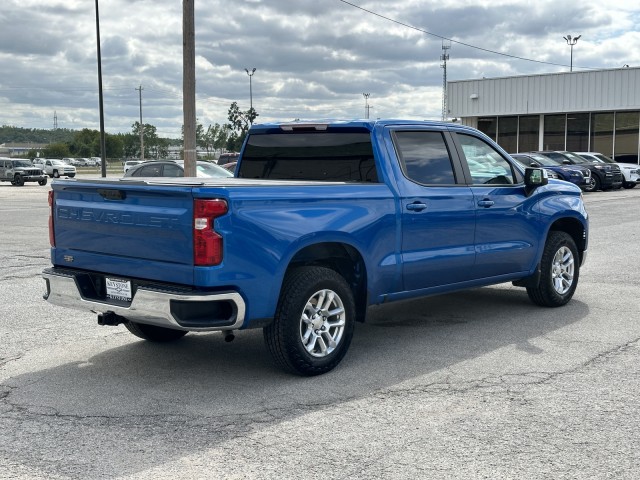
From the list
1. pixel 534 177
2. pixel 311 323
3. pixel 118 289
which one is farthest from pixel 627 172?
pixel 118 289

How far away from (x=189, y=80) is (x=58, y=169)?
4785 centimetres

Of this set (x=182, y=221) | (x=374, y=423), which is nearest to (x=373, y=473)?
(x=374, y=423)

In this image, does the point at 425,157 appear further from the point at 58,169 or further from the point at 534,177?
the point at 58,169

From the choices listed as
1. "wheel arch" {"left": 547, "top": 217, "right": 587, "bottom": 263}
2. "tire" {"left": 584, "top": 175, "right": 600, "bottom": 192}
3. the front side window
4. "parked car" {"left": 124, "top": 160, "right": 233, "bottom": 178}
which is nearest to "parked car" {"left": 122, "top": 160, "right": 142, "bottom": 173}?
"parked car" {"left": 124, "top": 160, "right": 233, "bottom": 178}

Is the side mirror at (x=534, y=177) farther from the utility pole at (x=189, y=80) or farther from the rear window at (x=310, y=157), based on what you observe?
the utility pole at (x=189, y=80)

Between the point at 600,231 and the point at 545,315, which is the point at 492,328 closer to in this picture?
the point at 545,315

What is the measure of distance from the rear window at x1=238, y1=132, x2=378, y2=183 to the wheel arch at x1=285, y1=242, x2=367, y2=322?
709 millimetres

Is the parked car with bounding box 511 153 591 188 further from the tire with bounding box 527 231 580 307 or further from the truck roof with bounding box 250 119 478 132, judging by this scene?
the truck roof with bounding box 250 119 478 132

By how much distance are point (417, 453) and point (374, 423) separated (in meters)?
0.53

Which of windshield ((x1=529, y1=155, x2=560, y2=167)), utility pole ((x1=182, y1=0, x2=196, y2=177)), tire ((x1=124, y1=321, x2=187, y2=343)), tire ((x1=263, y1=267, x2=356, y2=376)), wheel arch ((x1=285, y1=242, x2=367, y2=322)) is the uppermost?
utility pole ((x1=182, y1=0, x2=196, y2=177))

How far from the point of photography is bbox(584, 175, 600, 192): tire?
102 ft

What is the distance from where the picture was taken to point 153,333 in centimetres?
679

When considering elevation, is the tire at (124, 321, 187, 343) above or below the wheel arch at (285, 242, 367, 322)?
below

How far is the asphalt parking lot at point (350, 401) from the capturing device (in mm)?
4230
